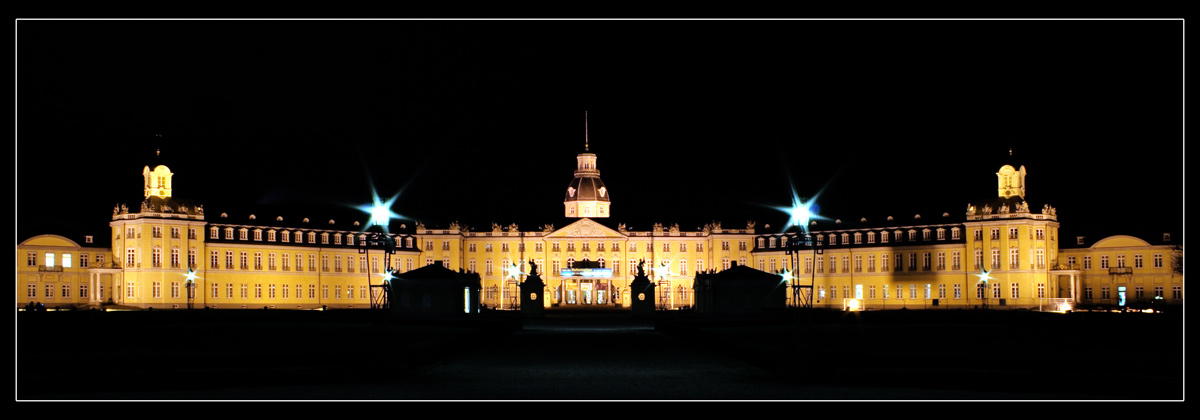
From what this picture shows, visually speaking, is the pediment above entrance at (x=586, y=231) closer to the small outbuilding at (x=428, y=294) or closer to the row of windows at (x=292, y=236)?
the row of windows at (x=292, y=236)

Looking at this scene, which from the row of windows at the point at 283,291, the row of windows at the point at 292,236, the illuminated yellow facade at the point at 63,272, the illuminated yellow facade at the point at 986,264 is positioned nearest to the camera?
the illuminated yellow facade at the point at 63,272

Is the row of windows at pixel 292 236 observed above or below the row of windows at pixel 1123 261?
above

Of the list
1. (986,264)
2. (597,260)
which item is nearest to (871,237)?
(986,264)

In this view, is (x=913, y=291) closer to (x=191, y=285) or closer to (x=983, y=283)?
(x=983, y=283)

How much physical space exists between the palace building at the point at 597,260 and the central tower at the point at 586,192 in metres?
6.18

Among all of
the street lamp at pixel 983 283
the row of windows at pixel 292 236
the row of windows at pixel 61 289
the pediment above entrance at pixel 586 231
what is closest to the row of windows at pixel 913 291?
the street lamp at pixel 983 283

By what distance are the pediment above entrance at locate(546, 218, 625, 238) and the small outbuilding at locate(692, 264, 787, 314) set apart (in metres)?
58.3

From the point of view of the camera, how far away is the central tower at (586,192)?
5827 inches

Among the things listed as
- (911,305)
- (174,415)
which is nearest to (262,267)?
(911,305)

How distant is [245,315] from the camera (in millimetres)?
62594

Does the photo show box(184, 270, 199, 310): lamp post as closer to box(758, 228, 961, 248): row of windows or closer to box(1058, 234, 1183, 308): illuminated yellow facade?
box(758, 228, 961, 248): row of windows

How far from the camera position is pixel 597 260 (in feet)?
452

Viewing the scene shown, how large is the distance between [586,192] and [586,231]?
10667mm

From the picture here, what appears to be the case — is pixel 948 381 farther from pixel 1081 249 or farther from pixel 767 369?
pixel 1081 249
